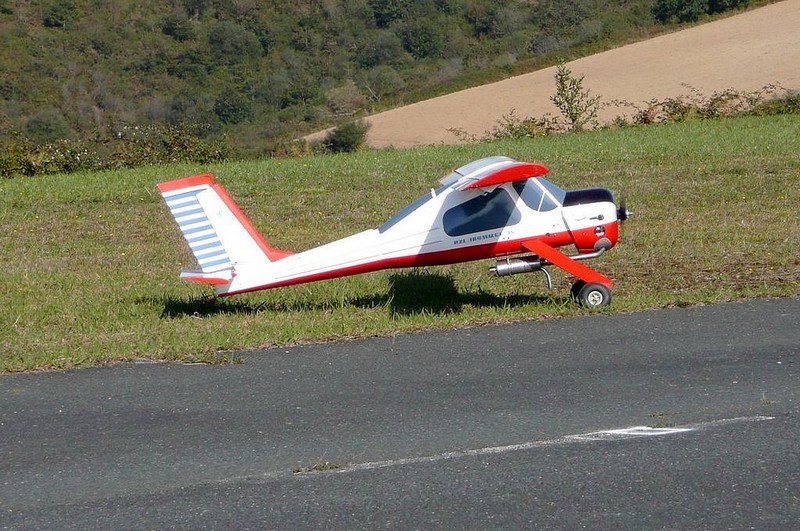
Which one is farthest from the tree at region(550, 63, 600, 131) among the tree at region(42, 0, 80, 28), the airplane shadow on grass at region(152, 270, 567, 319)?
the tree at region(42, 0, 80, 28)

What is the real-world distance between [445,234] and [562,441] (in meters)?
4.30

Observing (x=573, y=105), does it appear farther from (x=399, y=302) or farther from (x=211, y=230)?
(x=211, y=230)

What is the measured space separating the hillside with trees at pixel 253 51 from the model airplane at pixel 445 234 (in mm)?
48460

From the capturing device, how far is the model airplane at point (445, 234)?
10203 mm

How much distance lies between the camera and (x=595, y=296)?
34.3 ft

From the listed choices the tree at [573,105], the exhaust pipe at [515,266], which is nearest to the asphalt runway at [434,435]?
the exhaust pipe at [515,266]

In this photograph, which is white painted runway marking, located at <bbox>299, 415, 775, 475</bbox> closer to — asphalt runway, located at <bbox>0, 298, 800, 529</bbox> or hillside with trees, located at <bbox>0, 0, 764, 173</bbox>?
asphalt runway, located at <bbox>0, 298, 800, 529</bbox>

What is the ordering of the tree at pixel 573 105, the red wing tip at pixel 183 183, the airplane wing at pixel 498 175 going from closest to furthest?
the red wing tip at pixel 183 183 < the airplane wing at pixel 498 175 < the tree at pixel 573 105

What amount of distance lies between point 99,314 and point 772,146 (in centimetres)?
1485

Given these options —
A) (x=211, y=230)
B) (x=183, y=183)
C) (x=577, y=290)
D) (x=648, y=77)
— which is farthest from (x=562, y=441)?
(x=648, y=77)

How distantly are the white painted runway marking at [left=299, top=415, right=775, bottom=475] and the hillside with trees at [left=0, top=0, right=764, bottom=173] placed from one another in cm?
5256

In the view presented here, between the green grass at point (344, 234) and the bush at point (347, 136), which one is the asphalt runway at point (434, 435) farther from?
the bush at point (347, 136)

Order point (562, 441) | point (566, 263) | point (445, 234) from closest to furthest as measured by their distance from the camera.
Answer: point (562, 441), point (566, 263), point (445, 234)

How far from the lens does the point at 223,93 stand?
247ft
